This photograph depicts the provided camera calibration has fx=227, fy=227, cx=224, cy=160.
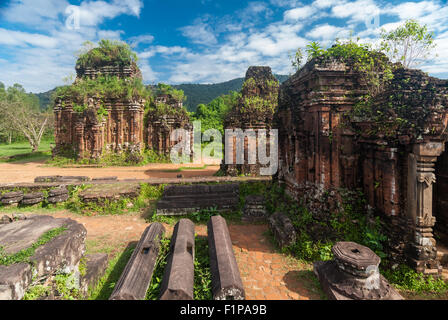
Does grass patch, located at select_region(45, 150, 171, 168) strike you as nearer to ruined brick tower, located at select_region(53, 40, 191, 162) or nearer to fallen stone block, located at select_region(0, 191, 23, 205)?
ruined brick tower, located at select_region(53, 40, 191, 162)

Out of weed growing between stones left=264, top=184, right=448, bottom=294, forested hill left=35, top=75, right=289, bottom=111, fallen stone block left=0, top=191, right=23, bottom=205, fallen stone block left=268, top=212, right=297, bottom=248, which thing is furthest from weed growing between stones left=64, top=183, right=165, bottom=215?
forested hill left=35, top=75, right=289, bottom=111

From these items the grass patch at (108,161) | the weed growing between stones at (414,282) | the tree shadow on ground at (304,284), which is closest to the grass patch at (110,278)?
the tree shadow on ground at (304,284)

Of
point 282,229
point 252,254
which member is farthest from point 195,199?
point 282,229

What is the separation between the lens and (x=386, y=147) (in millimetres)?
4699

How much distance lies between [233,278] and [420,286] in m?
3.29

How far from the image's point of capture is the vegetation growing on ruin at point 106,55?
74.8 feet

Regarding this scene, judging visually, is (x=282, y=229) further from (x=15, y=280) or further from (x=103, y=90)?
(x=103, y=90)

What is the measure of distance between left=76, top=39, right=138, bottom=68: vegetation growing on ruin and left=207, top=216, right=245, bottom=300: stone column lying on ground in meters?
22.9

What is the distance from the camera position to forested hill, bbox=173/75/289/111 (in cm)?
6162

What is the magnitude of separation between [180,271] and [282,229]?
302 centimetres

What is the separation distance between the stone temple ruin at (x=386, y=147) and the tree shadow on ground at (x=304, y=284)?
168cm

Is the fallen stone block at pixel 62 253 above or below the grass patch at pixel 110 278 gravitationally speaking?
above

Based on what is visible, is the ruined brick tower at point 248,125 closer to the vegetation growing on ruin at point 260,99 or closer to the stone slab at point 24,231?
the vegetation growing on ruin at point 260,99
